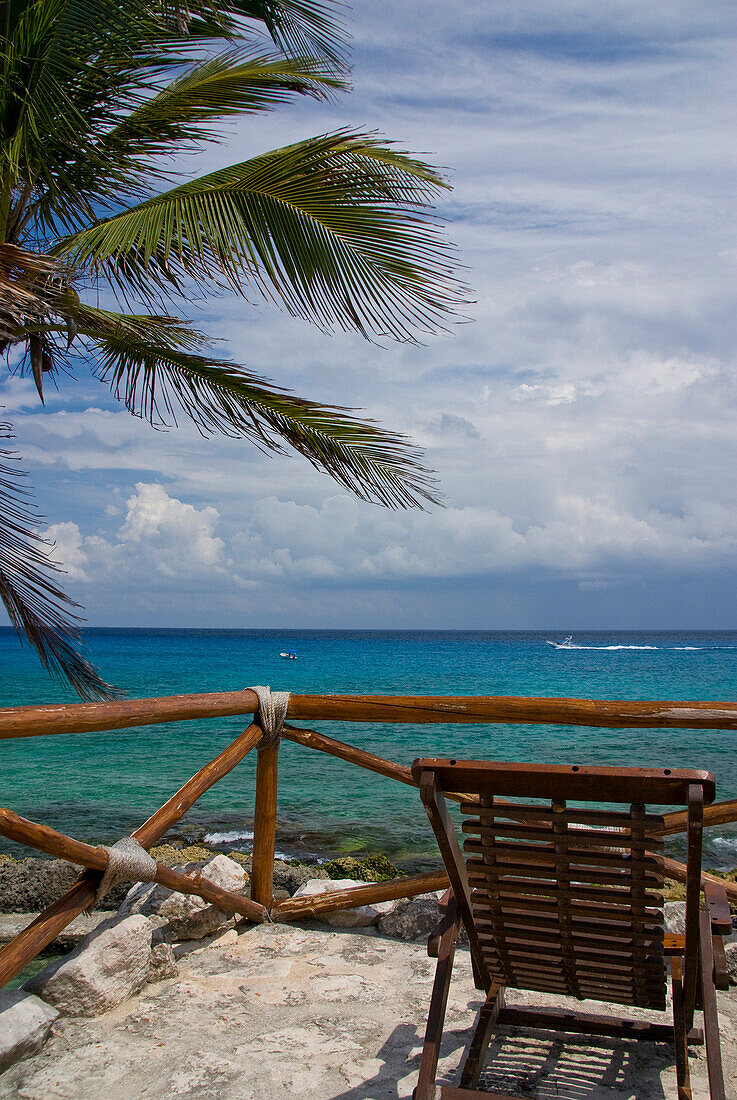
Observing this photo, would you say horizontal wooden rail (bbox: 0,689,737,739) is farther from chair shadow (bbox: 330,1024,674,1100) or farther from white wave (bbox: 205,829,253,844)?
white wave (bbox: 205,829,253,844)

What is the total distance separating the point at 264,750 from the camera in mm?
3650

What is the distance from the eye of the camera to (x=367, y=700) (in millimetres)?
3574

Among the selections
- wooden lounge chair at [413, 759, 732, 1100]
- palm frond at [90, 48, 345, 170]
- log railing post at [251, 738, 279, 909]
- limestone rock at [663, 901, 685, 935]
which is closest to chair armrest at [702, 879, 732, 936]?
wooden lounge chair at [413, 759, 732, 1100]

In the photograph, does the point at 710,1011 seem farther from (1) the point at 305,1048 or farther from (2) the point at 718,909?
(1) the point at 305,1048

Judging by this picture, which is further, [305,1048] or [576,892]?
[305,1048]

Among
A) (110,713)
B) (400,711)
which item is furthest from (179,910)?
(400,711)

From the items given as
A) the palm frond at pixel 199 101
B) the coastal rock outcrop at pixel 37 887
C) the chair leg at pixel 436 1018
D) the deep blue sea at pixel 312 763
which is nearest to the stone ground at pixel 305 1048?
the chair leg at pixel 436 1018

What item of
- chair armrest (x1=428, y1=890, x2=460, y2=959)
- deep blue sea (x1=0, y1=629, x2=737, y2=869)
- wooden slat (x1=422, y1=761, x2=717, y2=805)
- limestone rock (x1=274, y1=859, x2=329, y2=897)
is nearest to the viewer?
wooden slat (x1=422, y1=761, x2=717, y2=805)

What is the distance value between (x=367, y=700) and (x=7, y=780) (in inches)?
434

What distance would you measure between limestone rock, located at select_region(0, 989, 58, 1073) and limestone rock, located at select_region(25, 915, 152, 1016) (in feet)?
0.23

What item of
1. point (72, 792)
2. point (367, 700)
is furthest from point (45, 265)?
point (72, 792)

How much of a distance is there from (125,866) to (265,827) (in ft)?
3.17

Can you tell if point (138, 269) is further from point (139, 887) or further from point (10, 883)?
point (10, 883)

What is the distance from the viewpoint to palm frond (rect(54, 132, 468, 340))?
3.17 m
